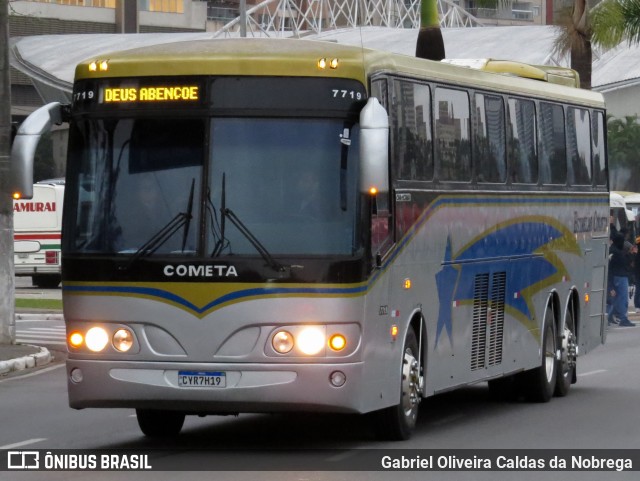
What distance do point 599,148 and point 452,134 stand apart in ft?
19.3

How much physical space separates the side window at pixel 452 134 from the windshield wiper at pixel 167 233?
2852 millimetres

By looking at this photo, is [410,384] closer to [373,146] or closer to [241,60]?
[373,146]

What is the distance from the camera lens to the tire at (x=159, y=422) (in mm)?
13266

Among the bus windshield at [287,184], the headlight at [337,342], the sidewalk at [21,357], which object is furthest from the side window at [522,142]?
the sidewalk at [21,357]

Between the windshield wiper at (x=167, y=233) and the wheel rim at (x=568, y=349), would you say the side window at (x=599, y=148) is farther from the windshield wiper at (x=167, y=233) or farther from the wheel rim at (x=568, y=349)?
the windshield wiper at (x=167, y=233)

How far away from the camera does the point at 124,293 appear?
471 inches

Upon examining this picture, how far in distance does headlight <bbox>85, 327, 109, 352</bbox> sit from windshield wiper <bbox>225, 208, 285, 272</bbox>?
4.03ft

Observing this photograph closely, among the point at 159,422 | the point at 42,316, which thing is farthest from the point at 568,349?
the point at 42,316

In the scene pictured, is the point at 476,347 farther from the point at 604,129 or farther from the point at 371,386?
the point at 604,129

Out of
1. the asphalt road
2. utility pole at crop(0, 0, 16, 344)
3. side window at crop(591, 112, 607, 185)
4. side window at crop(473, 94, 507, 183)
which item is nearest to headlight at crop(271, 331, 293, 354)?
the asphalt road

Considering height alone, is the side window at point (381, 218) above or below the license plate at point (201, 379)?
above

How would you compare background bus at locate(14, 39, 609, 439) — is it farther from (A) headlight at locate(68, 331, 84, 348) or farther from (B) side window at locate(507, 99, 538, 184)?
(B) side window at locate(507, 99, 538, 184)

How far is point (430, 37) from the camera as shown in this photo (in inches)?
1255

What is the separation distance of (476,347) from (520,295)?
1.57m
